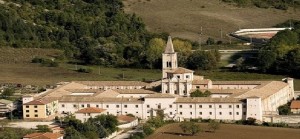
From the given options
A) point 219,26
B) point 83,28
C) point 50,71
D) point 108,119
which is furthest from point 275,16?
point 108,119

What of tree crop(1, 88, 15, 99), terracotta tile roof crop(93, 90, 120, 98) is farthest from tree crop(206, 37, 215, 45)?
tree crop(1, 88, 15, 99)

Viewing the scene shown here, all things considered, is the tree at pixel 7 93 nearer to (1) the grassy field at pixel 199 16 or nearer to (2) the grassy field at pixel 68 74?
(2) the grassy field at pixel 68 74

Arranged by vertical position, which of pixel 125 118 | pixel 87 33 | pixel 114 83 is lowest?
pixel 125 118

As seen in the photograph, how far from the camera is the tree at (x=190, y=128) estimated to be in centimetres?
4847

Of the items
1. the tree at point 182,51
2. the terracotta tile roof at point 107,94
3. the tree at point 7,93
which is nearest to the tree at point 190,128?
the terracotta tile roof at point 107,94

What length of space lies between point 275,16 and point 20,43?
40.4 metres

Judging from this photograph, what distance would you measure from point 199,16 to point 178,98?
5801cm

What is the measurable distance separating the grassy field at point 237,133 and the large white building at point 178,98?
2.70m

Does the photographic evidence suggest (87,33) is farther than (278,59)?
Yes

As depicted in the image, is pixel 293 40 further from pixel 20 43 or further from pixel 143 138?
pixel 143 138

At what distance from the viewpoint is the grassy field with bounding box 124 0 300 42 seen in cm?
10619

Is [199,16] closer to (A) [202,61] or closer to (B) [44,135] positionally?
(A) [202,61]

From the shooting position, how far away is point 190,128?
4853 centimetres

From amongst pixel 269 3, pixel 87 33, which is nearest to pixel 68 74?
pixel 87 33
